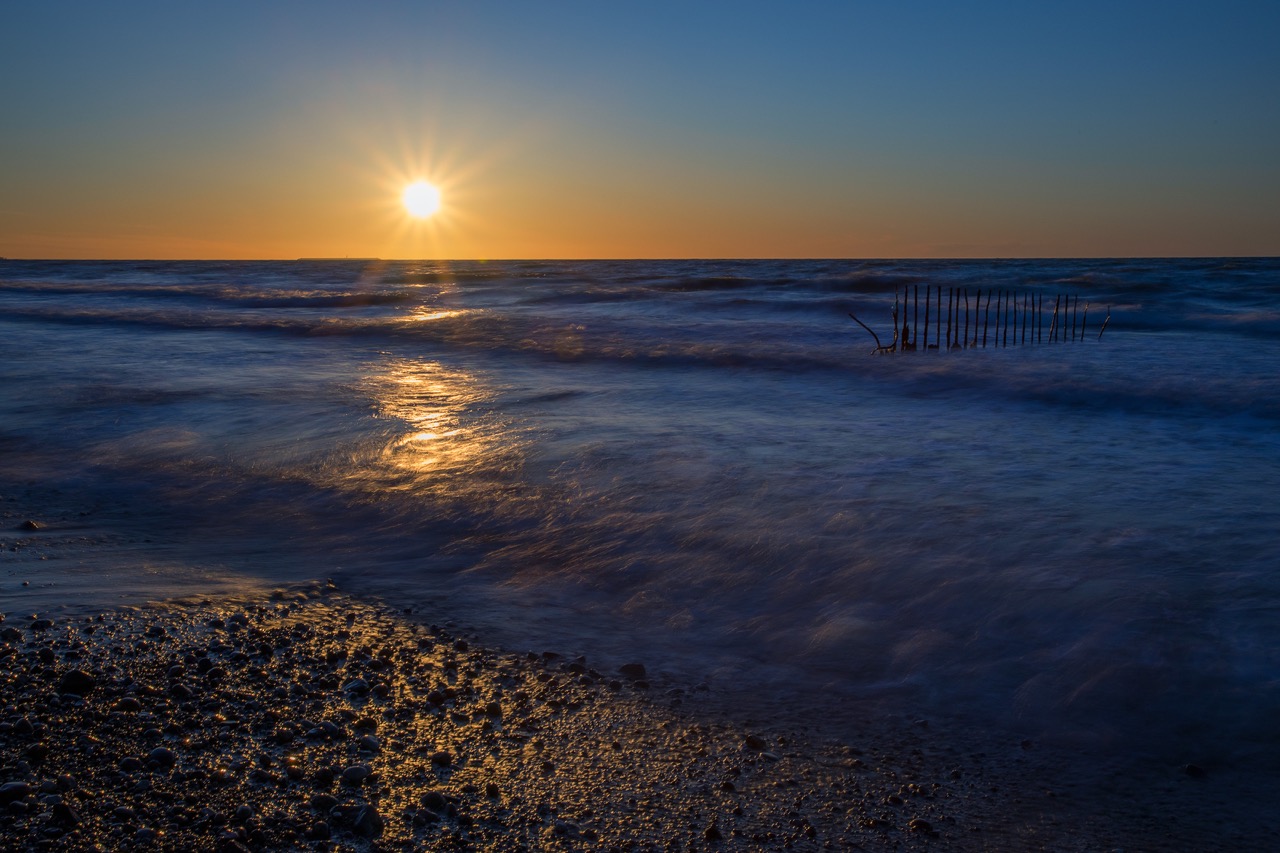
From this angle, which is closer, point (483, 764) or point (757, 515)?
point (483, 764)

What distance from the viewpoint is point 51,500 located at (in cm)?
669

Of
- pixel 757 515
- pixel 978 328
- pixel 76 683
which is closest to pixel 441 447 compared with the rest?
pixel 757 515

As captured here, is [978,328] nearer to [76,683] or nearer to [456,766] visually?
[456,766]

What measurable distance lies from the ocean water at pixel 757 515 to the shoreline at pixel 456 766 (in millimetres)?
409

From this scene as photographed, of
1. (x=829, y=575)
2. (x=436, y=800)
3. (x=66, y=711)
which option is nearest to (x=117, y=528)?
(x=66, y=711)

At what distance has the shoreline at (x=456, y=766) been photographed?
2.79m

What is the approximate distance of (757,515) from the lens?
636 centimetres

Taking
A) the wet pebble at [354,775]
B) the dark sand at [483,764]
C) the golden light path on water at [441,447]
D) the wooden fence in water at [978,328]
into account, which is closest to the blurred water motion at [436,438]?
the golden light path on water at [441,447]

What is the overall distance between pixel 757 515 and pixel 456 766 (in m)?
3.60

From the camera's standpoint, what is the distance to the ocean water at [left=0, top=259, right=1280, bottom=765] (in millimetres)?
4227

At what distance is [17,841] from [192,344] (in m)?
18.5

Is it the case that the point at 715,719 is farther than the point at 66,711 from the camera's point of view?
Yes

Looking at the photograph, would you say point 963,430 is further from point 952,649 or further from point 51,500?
point 51,500

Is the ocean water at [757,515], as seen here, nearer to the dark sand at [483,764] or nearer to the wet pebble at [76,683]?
the dark sand at [483,764]
